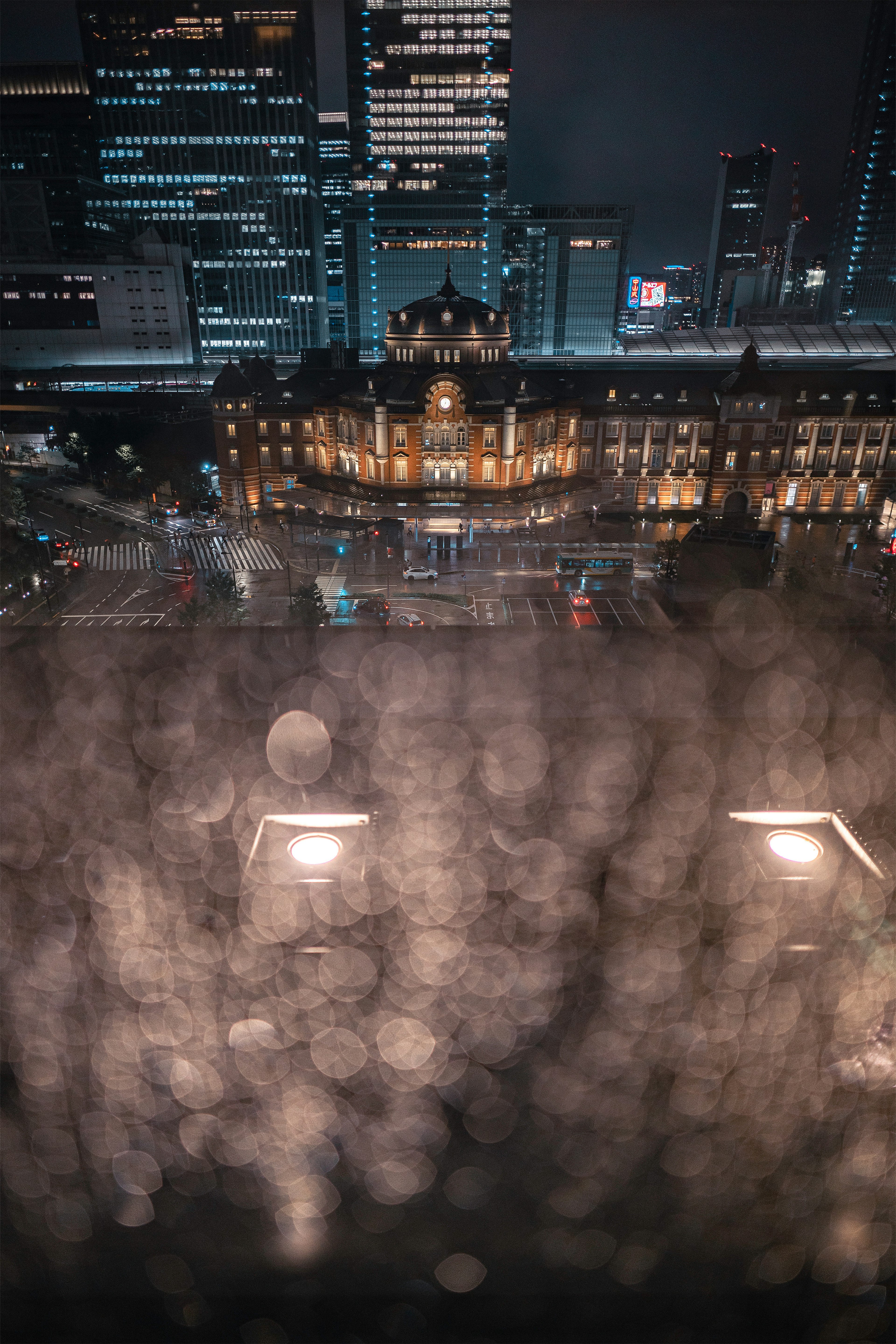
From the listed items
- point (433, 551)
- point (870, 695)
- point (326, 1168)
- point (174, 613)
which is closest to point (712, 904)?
point (326, 1168)

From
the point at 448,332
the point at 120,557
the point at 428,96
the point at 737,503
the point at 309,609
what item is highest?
the point at 428,96

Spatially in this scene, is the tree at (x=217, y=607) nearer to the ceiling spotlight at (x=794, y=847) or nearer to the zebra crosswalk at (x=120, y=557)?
the zebra crosswalk at (x=120, y=557)

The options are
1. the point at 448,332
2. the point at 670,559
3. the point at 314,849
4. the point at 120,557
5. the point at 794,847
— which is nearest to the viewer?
the point at 314,849

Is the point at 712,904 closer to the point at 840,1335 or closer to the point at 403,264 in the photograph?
the point at 840,1335

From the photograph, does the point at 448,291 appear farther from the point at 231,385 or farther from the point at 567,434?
the point at 231,385

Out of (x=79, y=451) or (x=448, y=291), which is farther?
(x=79, y=451)

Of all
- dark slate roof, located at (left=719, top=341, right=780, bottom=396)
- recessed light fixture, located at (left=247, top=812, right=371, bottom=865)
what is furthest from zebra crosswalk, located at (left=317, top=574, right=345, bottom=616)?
dark slate roof, located at (left=719, top=341, right=780, bottom=396)

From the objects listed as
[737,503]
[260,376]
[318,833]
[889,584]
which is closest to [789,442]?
[737,503]
